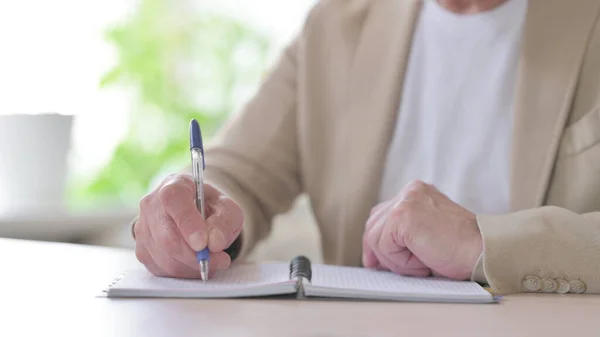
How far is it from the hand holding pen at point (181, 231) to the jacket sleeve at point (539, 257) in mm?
307

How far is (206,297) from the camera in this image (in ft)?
2.61

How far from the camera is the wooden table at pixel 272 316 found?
65cm

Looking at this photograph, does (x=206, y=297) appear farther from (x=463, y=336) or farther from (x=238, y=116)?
(x=238, y=116)

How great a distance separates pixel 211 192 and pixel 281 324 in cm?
37

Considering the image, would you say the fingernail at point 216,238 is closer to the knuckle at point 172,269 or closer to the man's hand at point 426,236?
the knuckle at point 172,269

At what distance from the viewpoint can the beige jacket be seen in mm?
1177

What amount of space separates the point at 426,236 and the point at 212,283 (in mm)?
258

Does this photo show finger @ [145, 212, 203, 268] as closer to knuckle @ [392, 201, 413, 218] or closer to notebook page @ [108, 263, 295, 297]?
notebook page @ [108, 263, 295, 297]

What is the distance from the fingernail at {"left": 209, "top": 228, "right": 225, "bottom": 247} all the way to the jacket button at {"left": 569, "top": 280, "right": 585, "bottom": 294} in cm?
40

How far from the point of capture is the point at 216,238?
0.90 meters

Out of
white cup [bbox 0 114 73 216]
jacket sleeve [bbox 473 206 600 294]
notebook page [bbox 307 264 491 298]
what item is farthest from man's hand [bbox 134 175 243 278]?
white cup [bbox 0 114 73 216]

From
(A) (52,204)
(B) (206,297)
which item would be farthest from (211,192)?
(A) (52,204)

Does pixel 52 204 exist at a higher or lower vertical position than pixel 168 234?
higher

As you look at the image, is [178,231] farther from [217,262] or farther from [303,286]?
[303,286]
